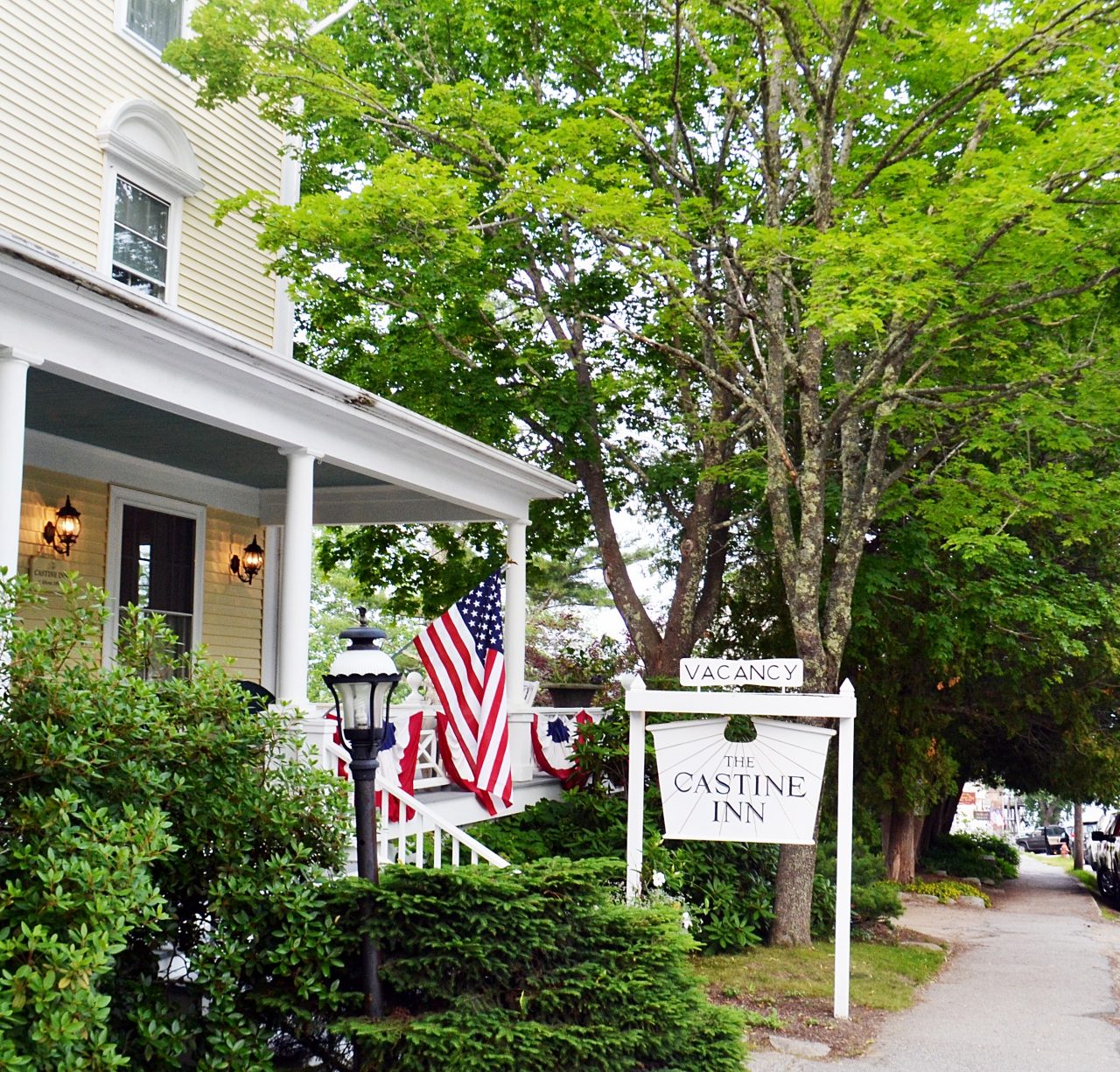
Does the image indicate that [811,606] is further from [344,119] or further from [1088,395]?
[344,119]

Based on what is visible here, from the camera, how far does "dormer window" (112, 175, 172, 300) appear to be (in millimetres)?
12000

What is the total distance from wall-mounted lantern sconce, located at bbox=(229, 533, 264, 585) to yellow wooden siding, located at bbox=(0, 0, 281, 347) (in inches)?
92.5

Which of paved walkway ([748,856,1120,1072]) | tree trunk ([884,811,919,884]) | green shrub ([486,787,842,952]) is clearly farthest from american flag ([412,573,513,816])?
tree trunk ([884,811,919,884])

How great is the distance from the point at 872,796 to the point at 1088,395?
29.6 ft

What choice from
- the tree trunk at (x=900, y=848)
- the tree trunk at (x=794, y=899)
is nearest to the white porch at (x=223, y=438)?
the tree trunk at (x=794, y=899)

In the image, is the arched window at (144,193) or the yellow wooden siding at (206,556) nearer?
the yellow wooden siding at (206,556)

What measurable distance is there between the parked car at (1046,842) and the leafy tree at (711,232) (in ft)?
176

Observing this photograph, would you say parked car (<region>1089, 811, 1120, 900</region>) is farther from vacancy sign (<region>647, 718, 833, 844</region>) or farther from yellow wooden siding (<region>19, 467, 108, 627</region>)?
yellow wooden siding (<region>19, 467, 108, 627</region>)

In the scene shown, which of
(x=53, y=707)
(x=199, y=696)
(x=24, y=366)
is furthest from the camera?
(x=24, y=366)

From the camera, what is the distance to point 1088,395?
11.9m

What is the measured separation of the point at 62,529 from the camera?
11.1 m

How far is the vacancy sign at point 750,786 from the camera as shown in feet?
31.8

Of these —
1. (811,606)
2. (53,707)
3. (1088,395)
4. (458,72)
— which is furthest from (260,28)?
(53,707)

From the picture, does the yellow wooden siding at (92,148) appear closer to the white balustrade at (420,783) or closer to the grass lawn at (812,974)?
the white balustrade at (420,783)
